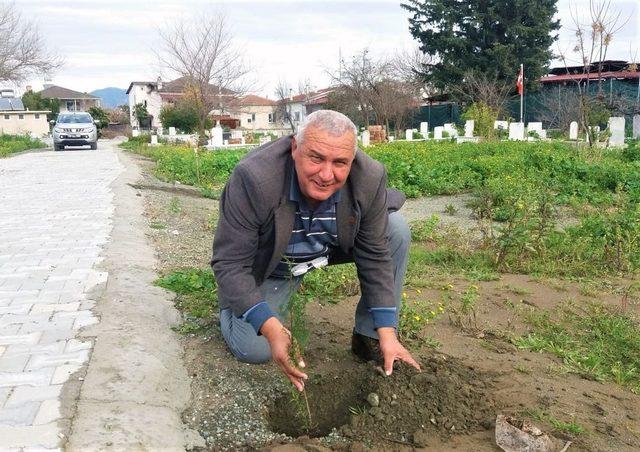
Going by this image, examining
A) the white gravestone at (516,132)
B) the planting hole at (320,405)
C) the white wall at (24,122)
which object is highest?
the white wall at (24,122)

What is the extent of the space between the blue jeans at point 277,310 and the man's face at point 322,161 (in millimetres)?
642

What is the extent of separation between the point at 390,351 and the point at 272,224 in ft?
2.43

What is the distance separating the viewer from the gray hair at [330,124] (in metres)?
2.39

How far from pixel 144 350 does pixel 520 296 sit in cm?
257

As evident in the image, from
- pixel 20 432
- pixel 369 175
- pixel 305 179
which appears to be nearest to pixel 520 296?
pixel 369 175

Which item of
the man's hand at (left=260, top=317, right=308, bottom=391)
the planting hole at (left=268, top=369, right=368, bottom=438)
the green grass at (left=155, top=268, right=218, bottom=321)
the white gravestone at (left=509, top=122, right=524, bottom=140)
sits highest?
the white gravestone at (left=509, top=122, right=524, bottom=140)

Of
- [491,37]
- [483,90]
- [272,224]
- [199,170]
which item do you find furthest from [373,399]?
[491,37]

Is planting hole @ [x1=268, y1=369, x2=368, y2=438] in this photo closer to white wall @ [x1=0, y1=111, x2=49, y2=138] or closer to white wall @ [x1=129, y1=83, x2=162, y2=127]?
white wall @ [x1=0, y1=111, x2=49, y2=138]

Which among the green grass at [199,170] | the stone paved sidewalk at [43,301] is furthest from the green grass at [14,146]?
the stone paved sidewalk at [43,301]

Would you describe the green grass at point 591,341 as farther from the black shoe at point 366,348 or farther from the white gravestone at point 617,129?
the white gravestone at point 617,129

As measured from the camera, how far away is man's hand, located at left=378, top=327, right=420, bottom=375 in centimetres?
264

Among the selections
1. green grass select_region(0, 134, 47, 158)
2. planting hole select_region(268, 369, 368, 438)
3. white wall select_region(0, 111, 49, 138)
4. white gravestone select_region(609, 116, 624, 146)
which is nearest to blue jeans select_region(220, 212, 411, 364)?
planting hole select_region(268, 369, 368, 438)

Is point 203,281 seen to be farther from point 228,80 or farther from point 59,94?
point 59,94

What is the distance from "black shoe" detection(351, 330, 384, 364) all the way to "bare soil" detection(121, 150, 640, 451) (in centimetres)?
5
